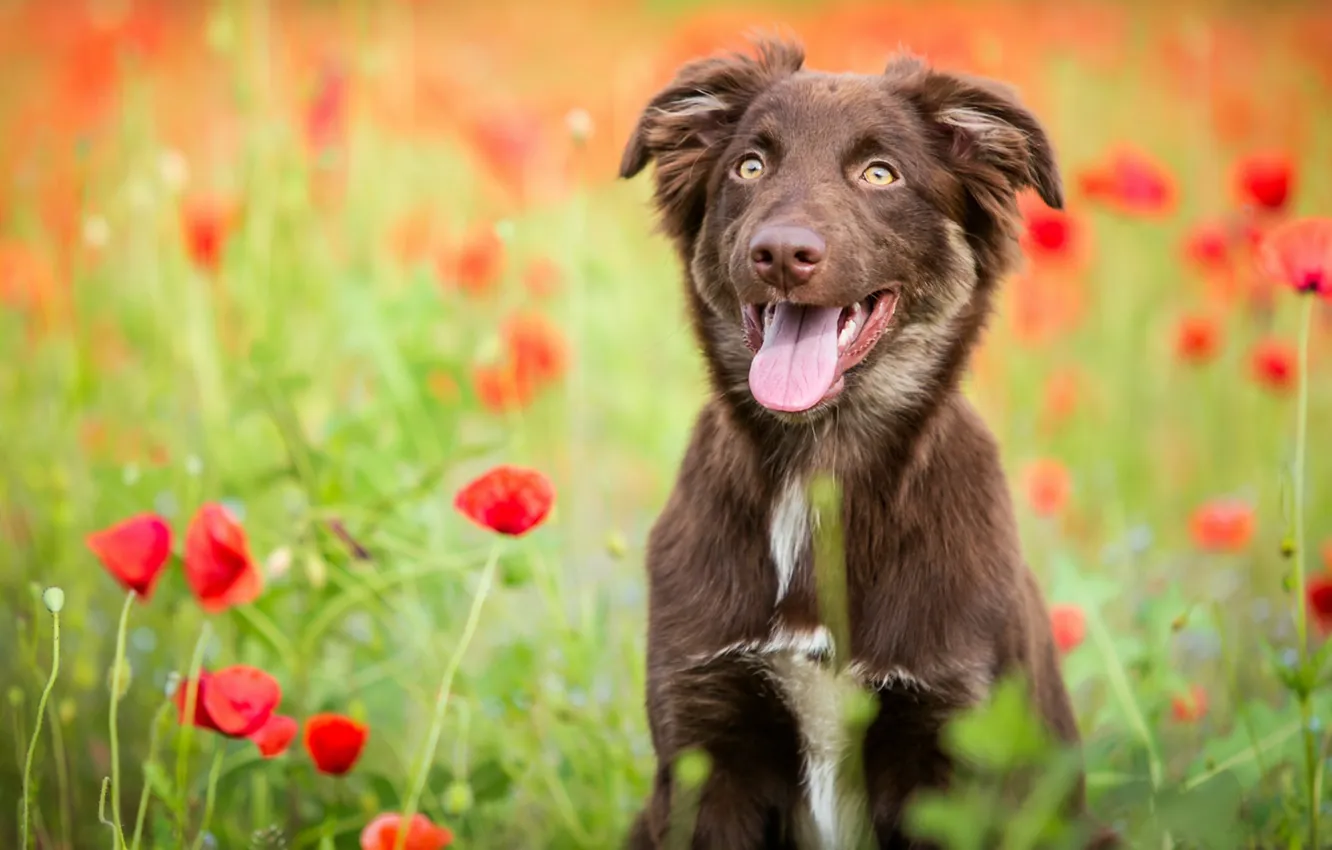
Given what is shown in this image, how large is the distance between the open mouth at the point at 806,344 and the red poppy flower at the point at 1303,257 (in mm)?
736

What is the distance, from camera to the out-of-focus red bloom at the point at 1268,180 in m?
3.73

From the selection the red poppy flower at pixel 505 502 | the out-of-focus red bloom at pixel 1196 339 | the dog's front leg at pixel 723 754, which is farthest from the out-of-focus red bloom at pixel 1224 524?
the red poppy flower at pixel 505 502

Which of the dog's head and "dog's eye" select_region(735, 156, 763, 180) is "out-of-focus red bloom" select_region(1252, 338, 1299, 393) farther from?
"dog's eye" select_region(735, 156, 763, 180)

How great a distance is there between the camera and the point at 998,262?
3.11m

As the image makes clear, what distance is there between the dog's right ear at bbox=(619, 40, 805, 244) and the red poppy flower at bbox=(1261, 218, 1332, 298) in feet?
3.73

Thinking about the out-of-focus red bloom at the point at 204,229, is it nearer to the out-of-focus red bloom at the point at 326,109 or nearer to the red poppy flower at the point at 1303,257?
the out-of-focus red bloom at the point at 326,109

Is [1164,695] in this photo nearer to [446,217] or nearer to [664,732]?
[664,732]

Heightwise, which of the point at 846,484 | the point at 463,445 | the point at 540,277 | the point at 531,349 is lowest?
the point at 463,445

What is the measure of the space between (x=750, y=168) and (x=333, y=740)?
4.77 feet

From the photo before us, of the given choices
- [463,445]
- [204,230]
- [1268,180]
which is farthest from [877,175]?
[204,230]

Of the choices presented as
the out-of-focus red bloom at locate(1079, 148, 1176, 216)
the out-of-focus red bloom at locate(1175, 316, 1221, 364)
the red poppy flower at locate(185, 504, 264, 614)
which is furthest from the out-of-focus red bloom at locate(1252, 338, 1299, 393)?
the red poppy flower at locate(185, 504, 264, 614)

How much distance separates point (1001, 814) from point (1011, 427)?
3243 mm

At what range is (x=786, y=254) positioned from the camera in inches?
106

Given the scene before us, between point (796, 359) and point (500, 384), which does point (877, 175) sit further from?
point (500, 384)
